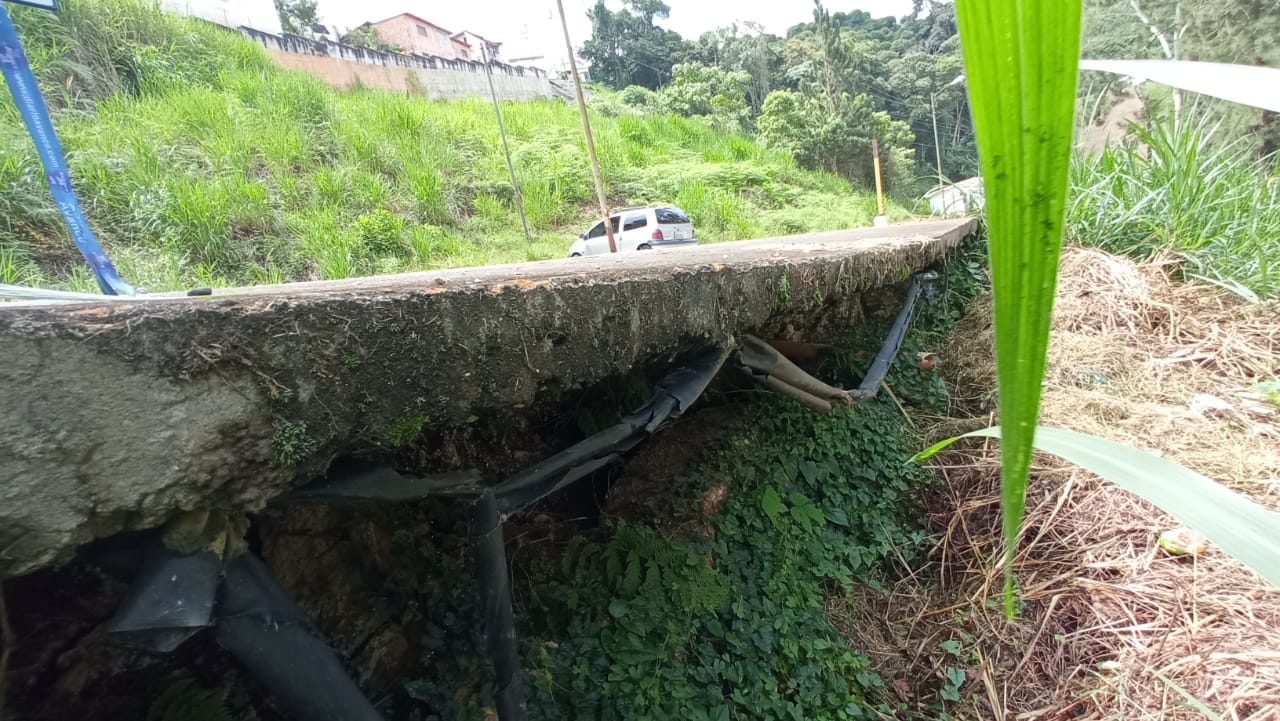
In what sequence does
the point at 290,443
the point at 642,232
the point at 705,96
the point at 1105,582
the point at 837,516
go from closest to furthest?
the point at 290,443 < the point at 1105,582 < the point at 837,516 < the point at 642,232 < the point at 705,96

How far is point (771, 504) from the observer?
201 cm

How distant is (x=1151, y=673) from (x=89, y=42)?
1406 centimetres

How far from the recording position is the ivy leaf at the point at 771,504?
6.56 ft

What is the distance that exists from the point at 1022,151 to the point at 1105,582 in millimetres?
2733

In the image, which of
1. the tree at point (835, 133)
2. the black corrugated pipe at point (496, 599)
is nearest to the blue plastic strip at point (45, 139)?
the black corrugated pipe at point (496, 599)

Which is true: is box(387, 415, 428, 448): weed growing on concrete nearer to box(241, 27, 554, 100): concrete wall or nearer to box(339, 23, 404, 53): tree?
box(241, 27, 554, 100): concrete wall

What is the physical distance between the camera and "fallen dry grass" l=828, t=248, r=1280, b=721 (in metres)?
1.81

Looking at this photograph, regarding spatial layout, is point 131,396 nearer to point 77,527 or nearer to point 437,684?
point 77,527

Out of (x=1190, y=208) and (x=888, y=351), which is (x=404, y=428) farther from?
(x=1190, y=208)

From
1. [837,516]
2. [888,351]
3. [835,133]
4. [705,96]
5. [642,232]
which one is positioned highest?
[705,96]

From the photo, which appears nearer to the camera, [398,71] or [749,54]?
[398,71]

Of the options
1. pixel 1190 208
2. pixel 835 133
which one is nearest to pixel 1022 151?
pixel 1190 208

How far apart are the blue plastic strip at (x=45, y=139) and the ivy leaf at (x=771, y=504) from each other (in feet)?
7.49

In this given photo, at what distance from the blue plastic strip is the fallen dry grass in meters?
2.76
